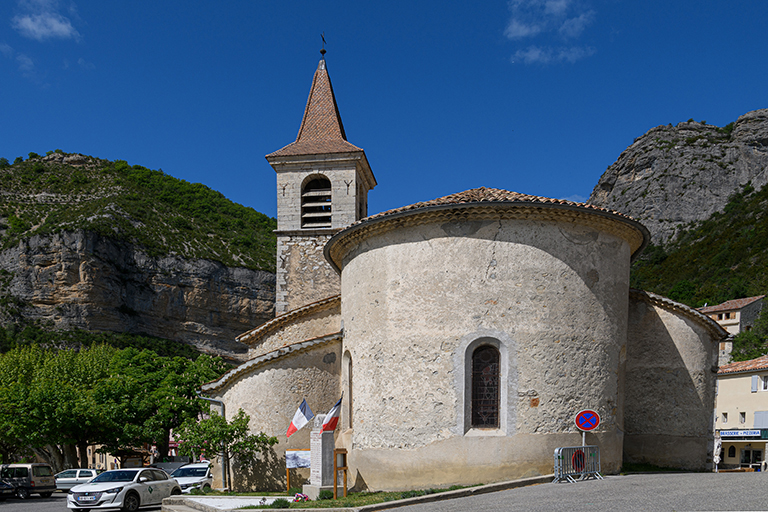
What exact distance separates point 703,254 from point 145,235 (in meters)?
74.3

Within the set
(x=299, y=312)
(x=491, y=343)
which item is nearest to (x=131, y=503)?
(x=299, y=312)

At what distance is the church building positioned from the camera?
13477 mm

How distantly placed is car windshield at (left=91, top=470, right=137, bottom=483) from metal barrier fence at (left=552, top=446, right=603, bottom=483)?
1116 centimetres

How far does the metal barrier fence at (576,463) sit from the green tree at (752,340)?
164 ft

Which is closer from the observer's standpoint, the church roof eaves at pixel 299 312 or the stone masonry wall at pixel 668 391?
the stone masonry wall at pixel 668 391

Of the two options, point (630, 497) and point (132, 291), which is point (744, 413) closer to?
point (630, 497)

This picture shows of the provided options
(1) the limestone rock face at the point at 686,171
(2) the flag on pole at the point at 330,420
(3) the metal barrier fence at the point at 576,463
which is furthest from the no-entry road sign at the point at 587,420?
(1) the limestone rock face at the point at 686,171

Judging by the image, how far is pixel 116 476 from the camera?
17.0 meters

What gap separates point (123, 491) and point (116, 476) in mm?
1246

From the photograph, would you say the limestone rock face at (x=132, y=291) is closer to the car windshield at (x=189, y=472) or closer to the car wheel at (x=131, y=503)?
the car windshield at (x=189, y=472)

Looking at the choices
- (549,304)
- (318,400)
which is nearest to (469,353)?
(549,304)

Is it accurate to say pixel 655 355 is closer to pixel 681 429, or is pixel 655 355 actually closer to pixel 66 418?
pixel 681 429

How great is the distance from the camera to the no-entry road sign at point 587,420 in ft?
44.1

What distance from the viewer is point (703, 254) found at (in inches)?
3467
